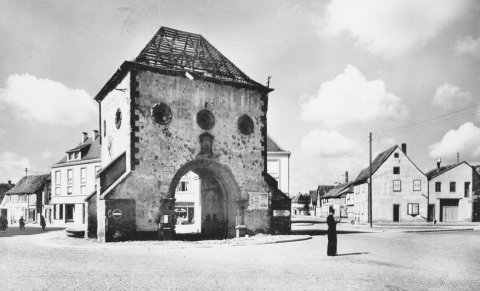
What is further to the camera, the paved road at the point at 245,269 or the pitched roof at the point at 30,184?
the pitched roof at the point at 30,184

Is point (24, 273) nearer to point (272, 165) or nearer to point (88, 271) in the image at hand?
point (88, 271)

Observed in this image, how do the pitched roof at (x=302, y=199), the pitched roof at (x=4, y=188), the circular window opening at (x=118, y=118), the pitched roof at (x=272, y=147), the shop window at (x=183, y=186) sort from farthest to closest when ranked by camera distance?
the pitched roof at (x=302, y=199) < the pitched roof at (x=4, y=188) < the pitched roof at (x=272, y=147) < the shop window at (x=183, y=186) < the circular window opening at (x=118, y=118)

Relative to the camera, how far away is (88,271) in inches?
412

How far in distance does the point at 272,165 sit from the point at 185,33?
82.8 ft

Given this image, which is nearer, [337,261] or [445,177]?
[337,261]

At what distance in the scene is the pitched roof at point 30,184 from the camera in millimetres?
56397

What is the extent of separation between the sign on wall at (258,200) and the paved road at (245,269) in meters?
7.09

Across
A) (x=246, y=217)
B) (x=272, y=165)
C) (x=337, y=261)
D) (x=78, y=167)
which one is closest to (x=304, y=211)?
(x=272, y=165)

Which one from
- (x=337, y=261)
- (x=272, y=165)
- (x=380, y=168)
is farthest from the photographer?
(x=272, y=165)

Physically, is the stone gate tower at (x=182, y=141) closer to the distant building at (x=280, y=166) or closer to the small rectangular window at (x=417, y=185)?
the distant building at (x=280, y=166)

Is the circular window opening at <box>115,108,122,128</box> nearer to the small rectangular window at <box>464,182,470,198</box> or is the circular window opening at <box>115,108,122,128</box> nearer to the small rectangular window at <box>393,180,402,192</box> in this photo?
the small rectangular window at <box>393,180,402,192</box>

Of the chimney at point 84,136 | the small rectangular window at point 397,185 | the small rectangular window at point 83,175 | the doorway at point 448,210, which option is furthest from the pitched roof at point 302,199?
the small rectangular window at point 83,175

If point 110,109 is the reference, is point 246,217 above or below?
below

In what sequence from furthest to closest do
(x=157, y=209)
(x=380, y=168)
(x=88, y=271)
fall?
→ 1. (x=380, y=168)
2. (x=157, y=209)
3. (x=88, y=271)
